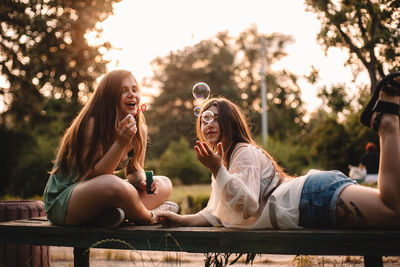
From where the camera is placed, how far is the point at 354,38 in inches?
172

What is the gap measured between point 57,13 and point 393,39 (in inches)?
234

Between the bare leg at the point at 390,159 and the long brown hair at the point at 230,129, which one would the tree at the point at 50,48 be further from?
the bare leg at the point at 390,159

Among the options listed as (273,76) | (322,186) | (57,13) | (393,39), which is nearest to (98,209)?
Answer: (322,186)

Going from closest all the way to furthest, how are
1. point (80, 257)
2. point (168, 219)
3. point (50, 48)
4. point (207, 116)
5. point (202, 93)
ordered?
point (168, 219)
point (207, 116)
point (80, 257)
point (202, 93)
point (50, 48)

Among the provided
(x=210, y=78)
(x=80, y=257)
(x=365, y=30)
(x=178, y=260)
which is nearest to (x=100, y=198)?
(x=80, y=257)

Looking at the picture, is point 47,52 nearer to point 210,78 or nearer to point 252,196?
point 252,196

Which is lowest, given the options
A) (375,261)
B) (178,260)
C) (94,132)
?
(178,260)

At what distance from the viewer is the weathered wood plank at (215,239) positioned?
204cm

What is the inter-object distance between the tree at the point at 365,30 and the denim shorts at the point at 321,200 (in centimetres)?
202

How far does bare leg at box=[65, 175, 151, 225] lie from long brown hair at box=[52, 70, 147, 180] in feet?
0.52

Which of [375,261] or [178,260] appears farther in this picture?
[178,260]

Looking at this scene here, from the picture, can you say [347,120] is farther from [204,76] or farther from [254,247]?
[204,76]

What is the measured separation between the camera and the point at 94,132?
8.93 feet

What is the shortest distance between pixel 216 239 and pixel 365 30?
125 inches
